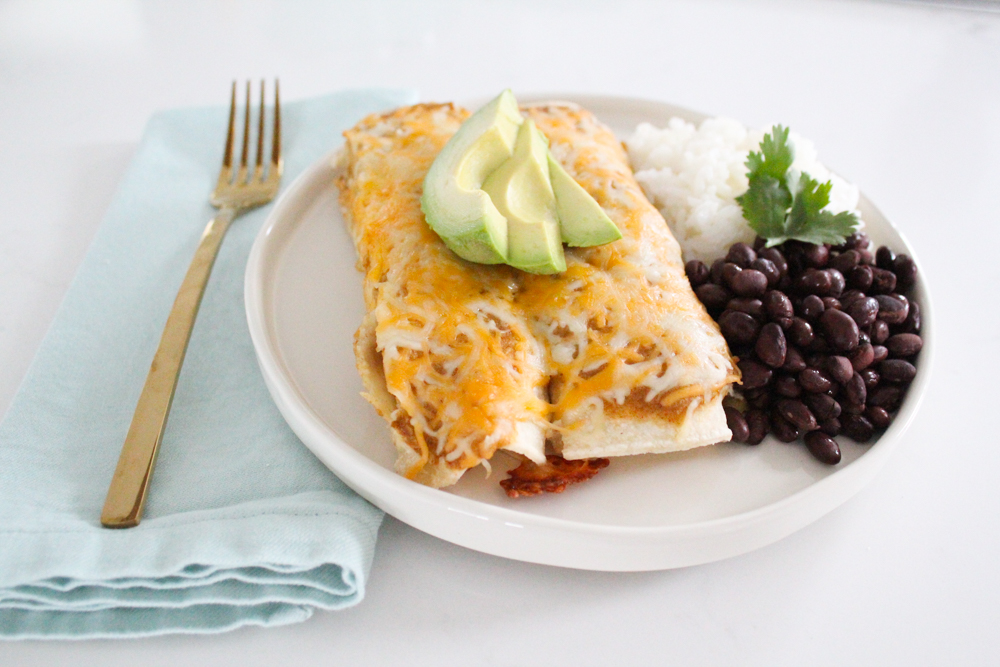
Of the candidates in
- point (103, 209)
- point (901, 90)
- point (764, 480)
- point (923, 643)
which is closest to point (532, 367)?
point (764, 480)

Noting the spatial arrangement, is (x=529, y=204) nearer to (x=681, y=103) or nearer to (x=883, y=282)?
(x=883, y=282)

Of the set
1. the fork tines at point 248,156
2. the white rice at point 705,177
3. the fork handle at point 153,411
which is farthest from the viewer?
the fork tines at point 248,156

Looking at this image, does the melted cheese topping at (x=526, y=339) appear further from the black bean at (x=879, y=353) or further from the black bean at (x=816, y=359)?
the black bean at (x=879, y=353)

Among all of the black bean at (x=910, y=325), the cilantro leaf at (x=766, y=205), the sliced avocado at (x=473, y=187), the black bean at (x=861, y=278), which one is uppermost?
the sliced avocado at (x=473, y=187)

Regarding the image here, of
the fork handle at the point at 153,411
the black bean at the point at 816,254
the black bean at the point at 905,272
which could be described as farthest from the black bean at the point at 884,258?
the fork handle at the point at 153,411

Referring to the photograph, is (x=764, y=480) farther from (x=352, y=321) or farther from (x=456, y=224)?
(x=352, y=321)

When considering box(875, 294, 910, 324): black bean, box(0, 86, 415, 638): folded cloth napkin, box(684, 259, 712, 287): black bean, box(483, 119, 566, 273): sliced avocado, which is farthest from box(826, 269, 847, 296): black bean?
box(0, 86, 415, 638): folded cloth napkin

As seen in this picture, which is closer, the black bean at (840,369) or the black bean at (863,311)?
the black bean at (840,369)

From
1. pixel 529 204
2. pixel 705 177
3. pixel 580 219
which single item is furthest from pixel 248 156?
pixel 705 177
